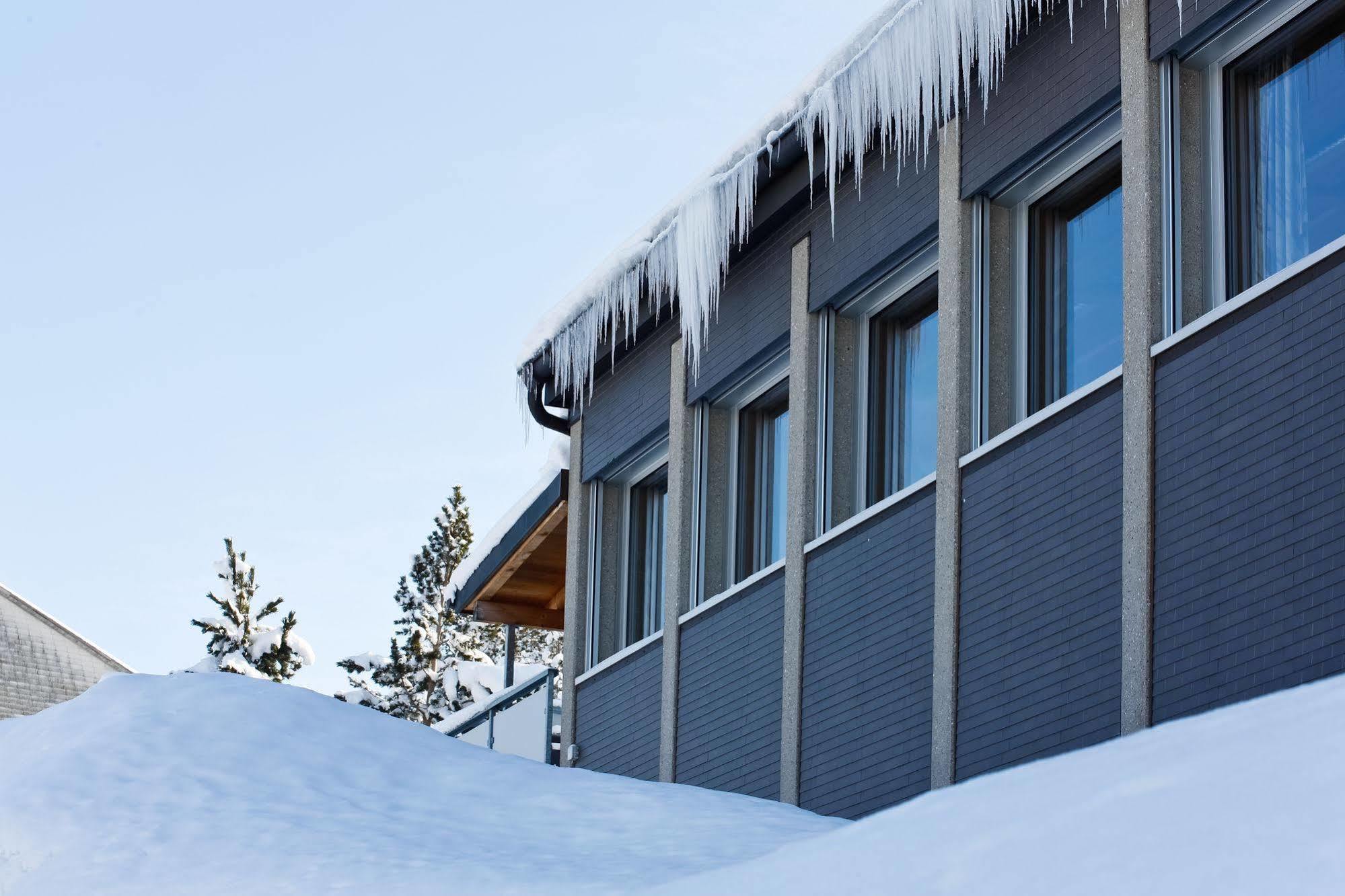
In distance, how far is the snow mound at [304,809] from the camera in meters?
5.88

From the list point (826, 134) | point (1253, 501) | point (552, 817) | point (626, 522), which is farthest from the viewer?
point (626, 522)

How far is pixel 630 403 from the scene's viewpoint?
12.7 m

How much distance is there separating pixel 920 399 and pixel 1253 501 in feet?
10.7

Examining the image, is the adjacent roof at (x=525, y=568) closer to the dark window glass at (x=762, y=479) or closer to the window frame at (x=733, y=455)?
the window frame at (x=733, y=455)

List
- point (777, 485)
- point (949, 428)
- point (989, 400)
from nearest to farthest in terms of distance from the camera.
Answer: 1. point (989, 400)
2. point (949, 428)
3. point (777, 485)

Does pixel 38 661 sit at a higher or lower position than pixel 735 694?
higher

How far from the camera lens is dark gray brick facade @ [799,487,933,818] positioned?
8.59 metres

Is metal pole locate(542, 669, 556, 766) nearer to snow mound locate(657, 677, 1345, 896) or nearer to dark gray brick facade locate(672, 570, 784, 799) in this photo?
dark gray brick facade locate(672, 570, 784, 799)

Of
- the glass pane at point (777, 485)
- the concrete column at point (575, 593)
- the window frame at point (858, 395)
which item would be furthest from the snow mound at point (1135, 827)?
the concrete column at point (575, 593)

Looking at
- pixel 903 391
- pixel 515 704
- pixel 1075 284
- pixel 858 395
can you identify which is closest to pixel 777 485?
pixel 858 395

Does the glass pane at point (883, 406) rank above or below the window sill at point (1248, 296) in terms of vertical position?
above

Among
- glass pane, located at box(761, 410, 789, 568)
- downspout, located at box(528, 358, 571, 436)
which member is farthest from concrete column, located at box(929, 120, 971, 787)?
downspout, located at box(528, 358, 571, 436)

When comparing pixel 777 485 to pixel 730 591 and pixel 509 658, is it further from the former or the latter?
pixel 509 658

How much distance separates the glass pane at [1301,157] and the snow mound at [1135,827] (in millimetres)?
2506
